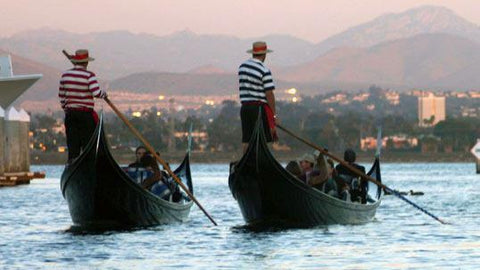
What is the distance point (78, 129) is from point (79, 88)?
0.60 m

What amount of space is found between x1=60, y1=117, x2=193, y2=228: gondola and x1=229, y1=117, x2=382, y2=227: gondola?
1310mm

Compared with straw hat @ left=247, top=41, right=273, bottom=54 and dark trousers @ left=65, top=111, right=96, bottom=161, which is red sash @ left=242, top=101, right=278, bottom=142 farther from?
dark trousers @ left=65, top=111, right=96, bottom=161

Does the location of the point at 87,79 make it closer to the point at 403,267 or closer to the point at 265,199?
the point at 265,199

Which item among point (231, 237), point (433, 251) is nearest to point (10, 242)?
point (231, 237)

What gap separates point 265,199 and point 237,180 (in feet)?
1.51

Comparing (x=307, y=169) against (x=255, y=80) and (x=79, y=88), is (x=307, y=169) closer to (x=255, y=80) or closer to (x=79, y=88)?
(x=255, y=80)

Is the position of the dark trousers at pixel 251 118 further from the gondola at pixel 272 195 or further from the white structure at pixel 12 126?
the white structure at pixel 12 126

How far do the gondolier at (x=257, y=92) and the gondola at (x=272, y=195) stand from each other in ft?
1.42

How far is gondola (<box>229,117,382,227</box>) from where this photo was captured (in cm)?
1930

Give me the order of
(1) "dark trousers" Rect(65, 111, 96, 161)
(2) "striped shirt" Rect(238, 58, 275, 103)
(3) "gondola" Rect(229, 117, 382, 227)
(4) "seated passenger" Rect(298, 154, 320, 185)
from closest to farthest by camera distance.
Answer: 1. (3) "gondola" Rect(229, 117, 382, 227)
2. (2) "striped shirt" Rect(238, 58, 275, 103)
3. (1) "dark trousers" Rect(65, 111, 96, 161)
4. (4) "seated passenger" Rect(298, 154, 320, 185)

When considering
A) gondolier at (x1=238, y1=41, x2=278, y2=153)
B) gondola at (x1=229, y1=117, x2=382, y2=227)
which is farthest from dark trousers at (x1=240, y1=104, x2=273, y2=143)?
gondola at (x1=229, y1=117, x2=382, y2=227)

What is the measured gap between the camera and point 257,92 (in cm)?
1973

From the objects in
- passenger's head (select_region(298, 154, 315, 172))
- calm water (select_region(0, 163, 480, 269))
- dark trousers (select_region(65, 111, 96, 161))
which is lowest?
calm water (select_region(0, 163, 480, 269))

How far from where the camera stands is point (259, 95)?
19719 mm
